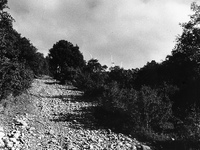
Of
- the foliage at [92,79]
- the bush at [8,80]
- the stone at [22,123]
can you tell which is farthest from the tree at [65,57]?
the stone at [22,123]

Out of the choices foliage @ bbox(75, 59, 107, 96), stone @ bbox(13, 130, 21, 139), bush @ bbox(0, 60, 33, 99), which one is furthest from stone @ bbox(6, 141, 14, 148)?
foliage @ bbox(75, 59, 107, 96)

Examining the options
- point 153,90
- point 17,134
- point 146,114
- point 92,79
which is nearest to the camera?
point 17,134

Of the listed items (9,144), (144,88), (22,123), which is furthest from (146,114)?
(9,144)

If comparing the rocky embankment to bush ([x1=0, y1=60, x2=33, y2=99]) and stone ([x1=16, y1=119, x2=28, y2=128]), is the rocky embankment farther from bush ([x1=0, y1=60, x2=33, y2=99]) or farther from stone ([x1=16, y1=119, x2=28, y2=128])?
bush ([x1=0, y1=60, x2=33, y2=99])

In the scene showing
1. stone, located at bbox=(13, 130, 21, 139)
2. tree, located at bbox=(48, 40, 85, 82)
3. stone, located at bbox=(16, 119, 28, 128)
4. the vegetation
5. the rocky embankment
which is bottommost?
the rocky embankment

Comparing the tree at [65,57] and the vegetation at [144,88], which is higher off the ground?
the tree at [65,57]

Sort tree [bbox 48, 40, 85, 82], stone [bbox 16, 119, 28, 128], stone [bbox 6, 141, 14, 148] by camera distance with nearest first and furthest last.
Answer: stone [bbox 6, 141, 14, 148], stone [bbox 16, 119, 28, 128], tree [bbox 48, 40, 85, 82]

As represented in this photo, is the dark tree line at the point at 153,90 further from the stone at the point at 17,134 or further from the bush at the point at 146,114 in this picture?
the stone at the point at 17,134

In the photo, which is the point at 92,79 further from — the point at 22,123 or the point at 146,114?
the point at 22,123

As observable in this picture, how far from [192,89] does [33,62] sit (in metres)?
21.7

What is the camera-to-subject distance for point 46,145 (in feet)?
23.5

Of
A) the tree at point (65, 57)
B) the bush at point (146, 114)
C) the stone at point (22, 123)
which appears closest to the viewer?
the stone at point (22, 123)

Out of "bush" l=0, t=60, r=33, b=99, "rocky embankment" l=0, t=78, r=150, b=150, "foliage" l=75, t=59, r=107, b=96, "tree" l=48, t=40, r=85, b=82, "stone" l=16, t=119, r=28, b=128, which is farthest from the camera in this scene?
"tree" l=48, t=40, r=85, b=82

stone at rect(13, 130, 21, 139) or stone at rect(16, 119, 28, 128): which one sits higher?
stone at rect(16, 119, 28, 128)
